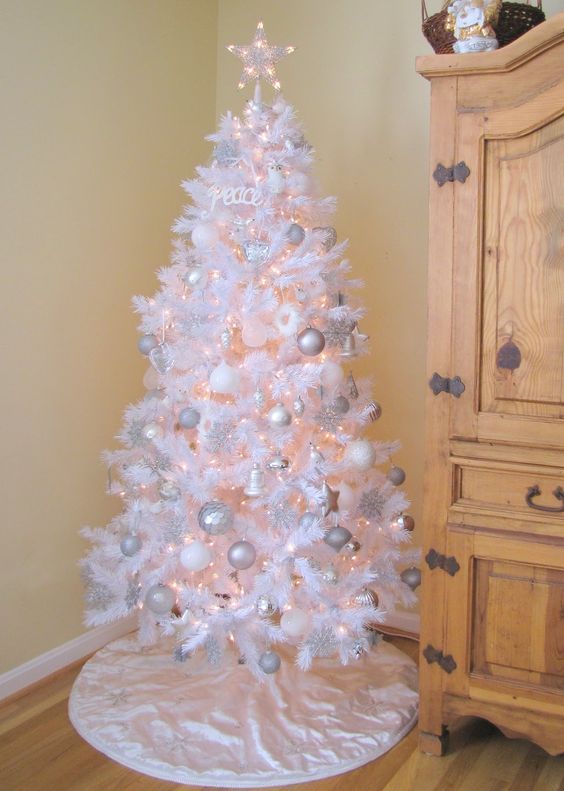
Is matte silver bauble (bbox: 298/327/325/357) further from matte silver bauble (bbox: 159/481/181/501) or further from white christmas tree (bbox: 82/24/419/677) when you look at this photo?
matte silver bauble (bbox: 159/481/181/501)

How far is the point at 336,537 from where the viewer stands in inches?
91.0

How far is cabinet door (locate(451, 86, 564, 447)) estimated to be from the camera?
6.43 feet

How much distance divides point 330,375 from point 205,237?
54 centimetres

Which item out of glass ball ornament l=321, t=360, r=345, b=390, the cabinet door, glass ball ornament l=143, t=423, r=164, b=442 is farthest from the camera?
glass ball ornament l=143, t=423, r=164, b=442

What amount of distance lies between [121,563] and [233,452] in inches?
21.6

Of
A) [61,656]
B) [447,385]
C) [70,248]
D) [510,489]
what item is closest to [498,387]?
[447,385]

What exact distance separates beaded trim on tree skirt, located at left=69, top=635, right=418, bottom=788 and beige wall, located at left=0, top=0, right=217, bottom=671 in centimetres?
34

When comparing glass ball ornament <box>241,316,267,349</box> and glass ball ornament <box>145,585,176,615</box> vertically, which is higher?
glass ball ornament <box>241,316,267,349</box>

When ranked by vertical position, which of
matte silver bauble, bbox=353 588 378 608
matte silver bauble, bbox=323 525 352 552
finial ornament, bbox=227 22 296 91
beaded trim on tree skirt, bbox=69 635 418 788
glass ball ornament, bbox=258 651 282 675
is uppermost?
finial ornament, bbox=227 22 296 91

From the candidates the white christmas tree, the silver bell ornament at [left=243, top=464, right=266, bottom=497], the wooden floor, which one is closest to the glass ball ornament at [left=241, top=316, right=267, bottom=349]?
the white christmas tree

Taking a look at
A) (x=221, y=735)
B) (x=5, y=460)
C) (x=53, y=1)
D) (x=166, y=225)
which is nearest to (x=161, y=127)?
(x=166, y=225)

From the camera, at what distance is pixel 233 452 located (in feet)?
7.65

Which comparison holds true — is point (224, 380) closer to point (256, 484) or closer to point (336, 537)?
point (256, 484)

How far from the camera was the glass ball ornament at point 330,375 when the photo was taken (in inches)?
91.4
